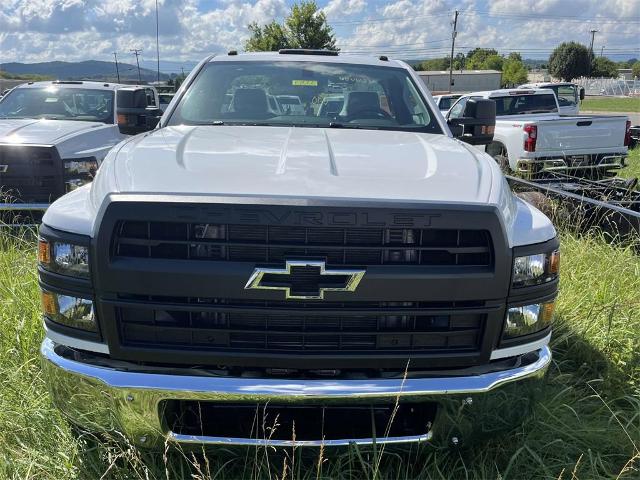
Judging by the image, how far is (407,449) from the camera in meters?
2.30

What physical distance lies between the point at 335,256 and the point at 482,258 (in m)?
0.55

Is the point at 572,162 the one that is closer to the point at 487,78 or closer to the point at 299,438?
the point at 299,438

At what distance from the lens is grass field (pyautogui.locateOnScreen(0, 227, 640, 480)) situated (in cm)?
244

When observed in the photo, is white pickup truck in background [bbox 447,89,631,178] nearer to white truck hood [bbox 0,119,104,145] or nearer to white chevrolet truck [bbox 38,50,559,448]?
white truck hood [bbox 0,119,104,145]

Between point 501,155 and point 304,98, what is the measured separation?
7.09 metres

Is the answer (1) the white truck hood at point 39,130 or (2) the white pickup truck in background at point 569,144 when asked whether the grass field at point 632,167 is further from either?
(1) the white truck hood at point 39,130

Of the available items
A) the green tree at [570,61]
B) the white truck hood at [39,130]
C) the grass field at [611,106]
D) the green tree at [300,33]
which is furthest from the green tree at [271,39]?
the green tree at [570,61]

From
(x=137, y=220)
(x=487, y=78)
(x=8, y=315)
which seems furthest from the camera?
(x=487, y=78)

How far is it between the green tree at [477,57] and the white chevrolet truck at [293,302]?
10441 centimetres

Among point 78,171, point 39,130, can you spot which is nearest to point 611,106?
point 39,130

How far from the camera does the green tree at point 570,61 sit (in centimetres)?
7938

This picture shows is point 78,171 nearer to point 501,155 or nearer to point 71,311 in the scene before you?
point 71,311

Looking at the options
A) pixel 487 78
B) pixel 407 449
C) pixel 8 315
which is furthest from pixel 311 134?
pixel 487 78

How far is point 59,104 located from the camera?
25.0 ft
